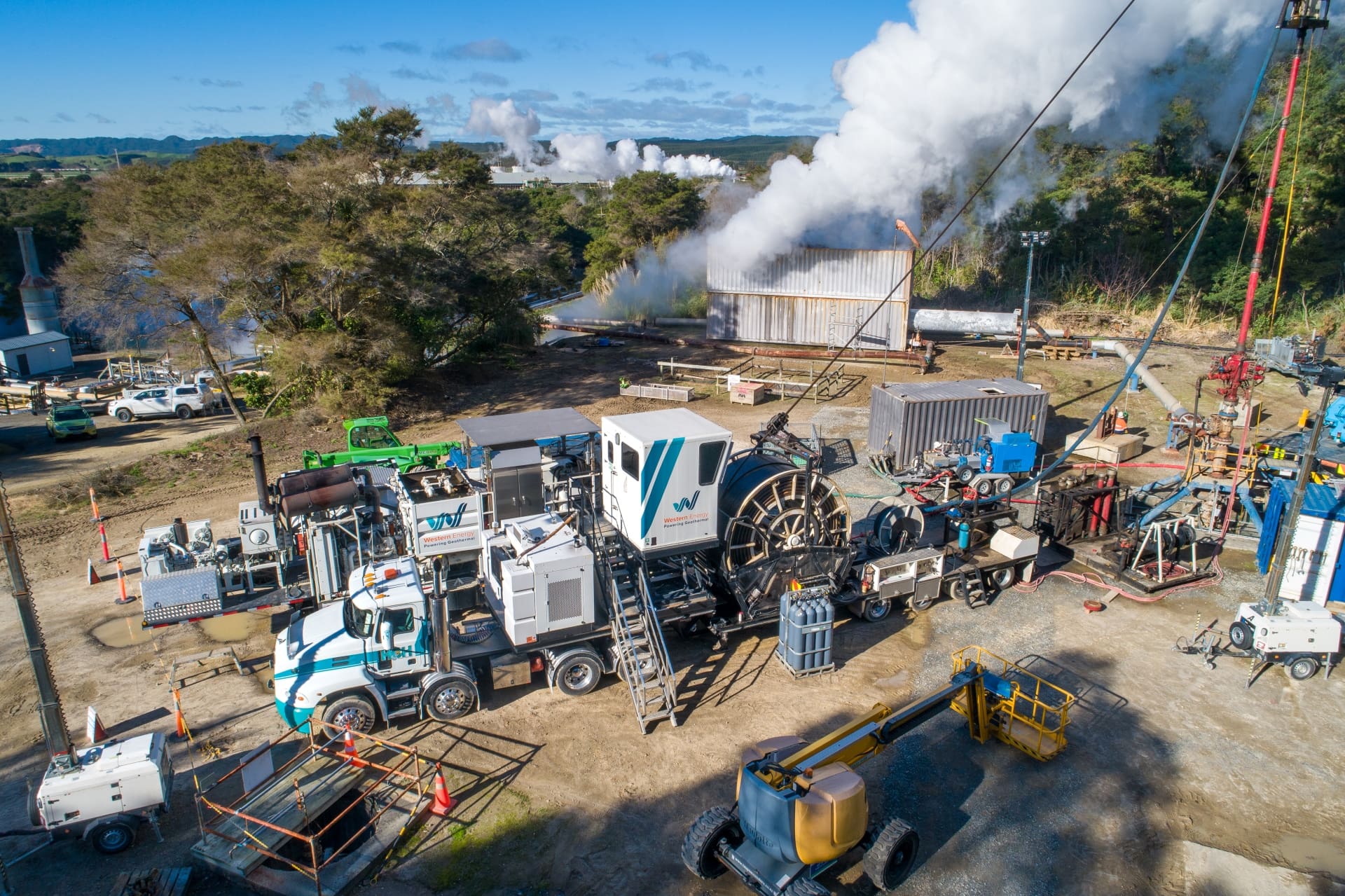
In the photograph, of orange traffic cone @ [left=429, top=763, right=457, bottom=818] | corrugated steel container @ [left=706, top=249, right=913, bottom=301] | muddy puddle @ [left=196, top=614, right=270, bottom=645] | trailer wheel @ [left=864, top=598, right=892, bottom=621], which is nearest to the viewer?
orange traffic cone @ [left=429, top=763, right=457, bottom=818]

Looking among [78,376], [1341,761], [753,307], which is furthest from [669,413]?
[78,376]

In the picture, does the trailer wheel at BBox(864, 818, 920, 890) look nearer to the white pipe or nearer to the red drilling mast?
the red drilling mast

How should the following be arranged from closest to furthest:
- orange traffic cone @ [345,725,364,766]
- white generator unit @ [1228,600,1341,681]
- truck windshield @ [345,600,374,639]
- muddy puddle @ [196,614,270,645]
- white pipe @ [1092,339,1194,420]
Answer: orange traffic cone @ [345,725,364,766] < truck windshield @ [345,600,374,639] < white generator unit @ [1228,600,1341,681] < muddy puddle @ [196,614,270,645] < white pipe @ [1092,339,1194,420]

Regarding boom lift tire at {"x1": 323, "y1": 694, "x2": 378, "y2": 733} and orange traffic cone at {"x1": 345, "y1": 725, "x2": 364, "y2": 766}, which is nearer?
orange traffic cone at {"x1": 345, "y1": 725, "x2": 364, "y2": 766}

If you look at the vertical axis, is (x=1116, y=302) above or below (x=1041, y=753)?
above

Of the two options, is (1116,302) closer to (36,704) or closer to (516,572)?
(516,572)

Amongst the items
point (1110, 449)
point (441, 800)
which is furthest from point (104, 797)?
point (1110, 449)

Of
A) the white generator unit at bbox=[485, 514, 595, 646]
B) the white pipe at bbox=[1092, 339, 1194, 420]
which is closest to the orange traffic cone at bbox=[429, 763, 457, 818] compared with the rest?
the white generator unit at bbox=[485, 514, 595, 646]
